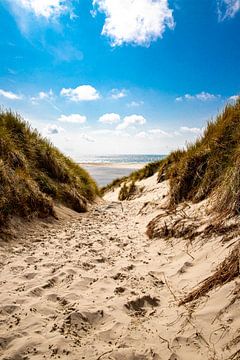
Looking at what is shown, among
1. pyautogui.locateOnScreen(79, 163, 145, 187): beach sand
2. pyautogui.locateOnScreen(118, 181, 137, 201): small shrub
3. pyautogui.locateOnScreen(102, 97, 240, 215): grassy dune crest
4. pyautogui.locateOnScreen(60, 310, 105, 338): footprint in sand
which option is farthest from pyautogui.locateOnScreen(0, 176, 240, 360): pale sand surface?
pyautogui.locateOnScreen(79, 163, 145, 187): beach sand

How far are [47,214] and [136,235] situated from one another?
2.12 m

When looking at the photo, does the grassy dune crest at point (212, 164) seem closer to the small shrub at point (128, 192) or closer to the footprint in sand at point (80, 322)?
the footprint in sand at point (80, 322)

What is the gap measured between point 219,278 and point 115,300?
1.02 meters

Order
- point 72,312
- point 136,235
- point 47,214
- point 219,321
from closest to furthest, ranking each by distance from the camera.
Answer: point 219,321, point 72,312, point 136,235, point 47,214

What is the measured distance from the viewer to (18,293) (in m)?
3.09

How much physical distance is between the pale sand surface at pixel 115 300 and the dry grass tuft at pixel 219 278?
0.08m

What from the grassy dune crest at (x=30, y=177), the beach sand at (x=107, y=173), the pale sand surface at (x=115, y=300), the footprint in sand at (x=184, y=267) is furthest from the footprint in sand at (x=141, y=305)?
the beach sand at (x=107, y=173)

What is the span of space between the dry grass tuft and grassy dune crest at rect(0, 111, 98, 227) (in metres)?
3.52

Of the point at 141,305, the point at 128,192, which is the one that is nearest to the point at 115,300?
the point at 141,305

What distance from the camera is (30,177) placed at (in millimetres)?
6848

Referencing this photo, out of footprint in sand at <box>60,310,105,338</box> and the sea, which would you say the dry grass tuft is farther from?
the sea

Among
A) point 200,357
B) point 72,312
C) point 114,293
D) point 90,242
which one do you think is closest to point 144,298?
point 114,293

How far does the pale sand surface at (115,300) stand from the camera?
2197 millimetres

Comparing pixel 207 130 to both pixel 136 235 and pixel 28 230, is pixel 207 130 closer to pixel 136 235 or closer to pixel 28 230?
pixel 136 235
